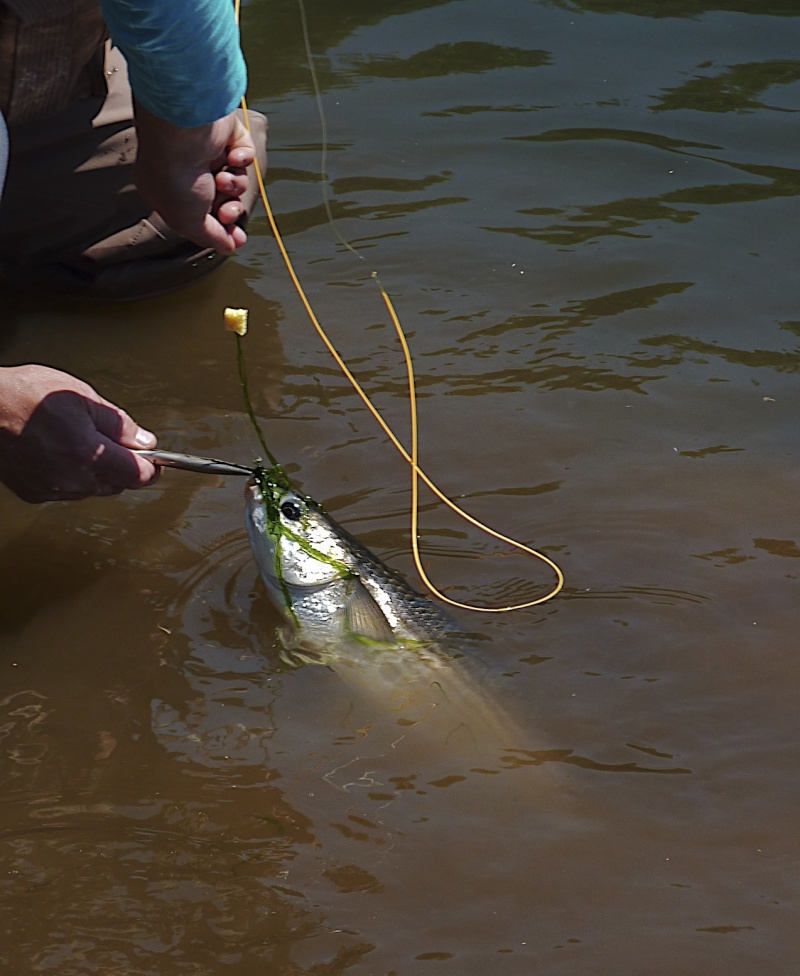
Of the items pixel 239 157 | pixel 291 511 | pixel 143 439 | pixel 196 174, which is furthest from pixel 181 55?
pixel 291 511

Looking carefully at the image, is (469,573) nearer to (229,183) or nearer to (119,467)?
(119,467)

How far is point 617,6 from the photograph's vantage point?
671cm

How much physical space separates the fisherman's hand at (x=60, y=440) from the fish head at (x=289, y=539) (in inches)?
12.7

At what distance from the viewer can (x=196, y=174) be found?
348cm

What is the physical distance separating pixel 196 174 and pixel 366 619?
4.49 ft

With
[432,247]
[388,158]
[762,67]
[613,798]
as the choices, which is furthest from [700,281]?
[613,798]

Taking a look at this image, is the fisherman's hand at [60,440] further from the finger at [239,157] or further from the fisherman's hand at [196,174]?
the finger at [239,157]

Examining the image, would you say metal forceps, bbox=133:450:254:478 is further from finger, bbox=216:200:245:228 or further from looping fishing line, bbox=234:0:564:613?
finger, bbox=216:200:245:228

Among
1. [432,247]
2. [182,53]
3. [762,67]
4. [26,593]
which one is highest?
[182,53]

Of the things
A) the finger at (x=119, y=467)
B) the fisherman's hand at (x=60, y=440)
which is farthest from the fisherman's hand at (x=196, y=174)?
the finger at (x=119, y=467)

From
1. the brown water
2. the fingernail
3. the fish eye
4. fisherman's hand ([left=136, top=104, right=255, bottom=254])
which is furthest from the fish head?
fisherman's hand ([left=136, top=104, right=255, bottom=254])

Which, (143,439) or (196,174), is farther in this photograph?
(196,174)

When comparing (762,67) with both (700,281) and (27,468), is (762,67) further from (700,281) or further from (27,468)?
(27,468)

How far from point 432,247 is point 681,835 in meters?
2.90
